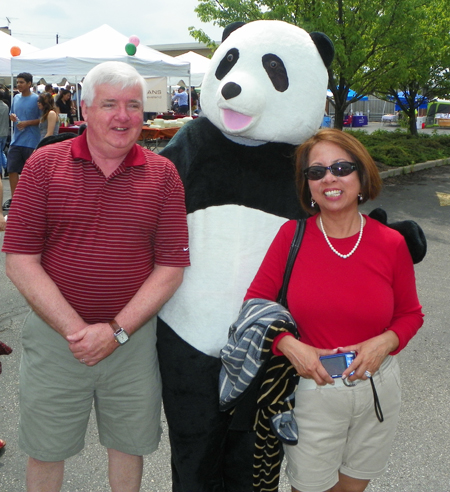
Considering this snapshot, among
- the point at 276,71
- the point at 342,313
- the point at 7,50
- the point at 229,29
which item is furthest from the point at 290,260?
the point at 7,50

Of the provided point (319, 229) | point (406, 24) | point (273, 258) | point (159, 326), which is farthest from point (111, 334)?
point (406, 24)

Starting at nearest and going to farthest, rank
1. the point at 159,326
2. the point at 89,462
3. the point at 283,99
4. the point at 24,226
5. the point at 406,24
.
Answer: the point at 24,226, the point at 283,99, the point at 159,326, the point at 89,462, the point at 406,24

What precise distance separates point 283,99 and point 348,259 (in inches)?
25.0

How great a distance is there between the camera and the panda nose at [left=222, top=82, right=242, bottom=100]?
1900 mm

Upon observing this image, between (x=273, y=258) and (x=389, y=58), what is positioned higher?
(x=389, y=58)

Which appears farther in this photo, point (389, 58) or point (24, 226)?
point (389, 58)

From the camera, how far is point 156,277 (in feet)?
6.35

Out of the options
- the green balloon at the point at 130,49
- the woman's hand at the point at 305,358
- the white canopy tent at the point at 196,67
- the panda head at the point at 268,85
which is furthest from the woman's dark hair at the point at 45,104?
the white canopy tent at the point at 196,67

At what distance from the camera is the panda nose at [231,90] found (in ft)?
6.23

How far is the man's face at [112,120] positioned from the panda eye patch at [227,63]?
1.14 feet

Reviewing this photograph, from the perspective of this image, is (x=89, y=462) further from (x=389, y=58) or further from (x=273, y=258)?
(x=389, y=58)

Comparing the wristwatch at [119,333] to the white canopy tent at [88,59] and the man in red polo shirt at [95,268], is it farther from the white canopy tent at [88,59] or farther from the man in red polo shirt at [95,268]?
the white canopy tent at [88,59]

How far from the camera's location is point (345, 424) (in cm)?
184

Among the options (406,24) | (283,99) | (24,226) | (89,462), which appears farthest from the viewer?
(406,24)
